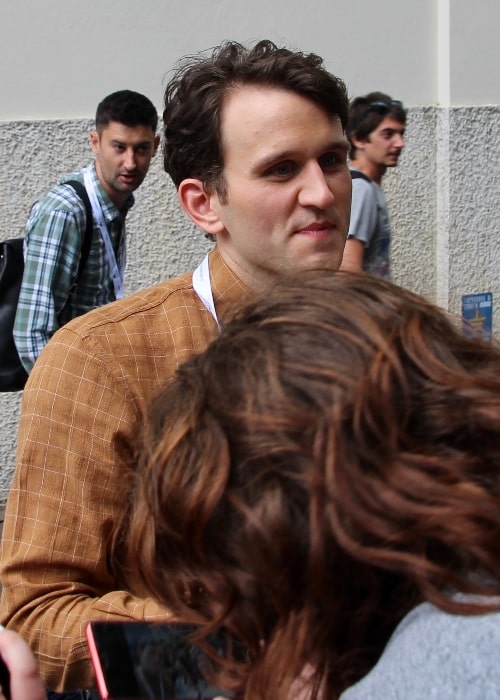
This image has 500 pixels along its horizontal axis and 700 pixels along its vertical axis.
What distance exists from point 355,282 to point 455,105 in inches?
201

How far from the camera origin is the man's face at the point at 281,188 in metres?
1.79

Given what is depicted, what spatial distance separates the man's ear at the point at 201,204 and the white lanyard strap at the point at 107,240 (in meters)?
1.69

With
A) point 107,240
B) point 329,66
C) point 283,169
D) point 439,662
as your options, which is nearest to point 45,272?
point 107,240

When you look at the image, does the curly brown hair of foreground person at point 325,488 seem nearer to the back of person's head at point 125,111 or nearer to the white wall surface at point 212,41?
the back of person's head at point 125,111

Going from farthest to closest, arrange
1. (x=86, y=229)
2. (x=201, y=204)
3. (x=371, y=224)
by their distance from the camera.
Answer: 1. (x=371, y=224)
2. (x=86, y=229)
3. (x=201, y=204)

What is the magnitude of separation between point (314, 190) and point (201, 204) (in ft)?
0.88

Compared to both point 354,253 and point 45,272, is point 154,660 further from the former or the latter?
point 354,253

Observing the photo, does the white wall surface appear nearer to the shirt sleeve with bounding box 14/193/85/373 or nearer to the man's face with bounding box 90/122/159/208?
the man's face with bounding box 90/122/159/208

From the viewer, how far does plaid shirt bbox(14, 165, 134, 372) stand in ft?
11.1

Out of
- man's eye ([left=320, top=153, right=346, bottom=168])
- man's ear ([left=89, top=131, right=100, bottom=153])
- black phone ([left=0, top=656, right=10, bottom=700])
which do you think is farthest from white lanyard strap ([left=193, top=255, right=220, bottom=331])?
man's ear ([left=89, top=131, right=100, bottom=153])

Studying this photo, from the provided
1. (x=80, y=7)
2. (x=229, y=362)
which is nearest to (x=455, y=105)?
(x=80, y=7)

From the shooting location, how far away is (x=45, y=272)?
3422 millimetres

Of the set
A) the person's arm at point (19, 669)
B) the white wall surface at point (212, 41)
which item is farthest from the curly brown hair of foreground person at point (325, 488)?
the white wall surface at point (212, 41)

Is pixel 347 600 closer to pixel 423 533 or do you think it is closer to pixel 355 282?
pixel 423 533
